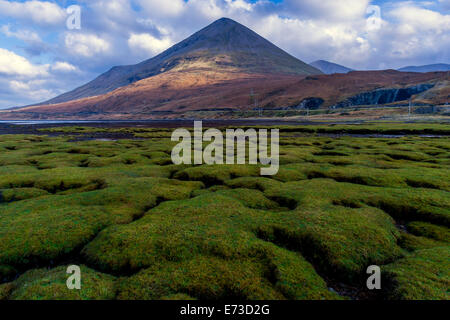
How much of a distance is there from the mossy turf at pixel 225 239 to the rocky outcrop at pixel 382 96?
605 feet

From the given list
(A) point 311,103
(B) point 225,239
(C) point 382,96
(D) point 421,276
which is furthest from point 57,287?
(C) point 382,96

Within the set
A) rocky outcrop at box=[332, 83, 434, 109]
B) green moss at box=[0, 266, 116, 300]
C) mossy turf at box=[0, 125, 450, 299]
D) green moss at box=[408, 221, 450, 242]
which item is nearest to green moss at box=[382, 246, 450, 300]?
mossy turf at box=[0, 125, 450, 299]

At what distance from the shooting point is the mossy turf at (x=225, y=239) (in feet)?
22.4

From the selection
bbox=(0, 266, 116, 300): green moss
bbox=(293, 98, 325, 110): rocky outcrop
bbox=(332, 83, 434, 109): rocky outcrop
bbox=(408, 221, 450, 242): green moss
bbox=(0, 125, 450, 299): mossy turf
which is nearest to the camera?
bbox=(0, 266, 116, 300): green moss

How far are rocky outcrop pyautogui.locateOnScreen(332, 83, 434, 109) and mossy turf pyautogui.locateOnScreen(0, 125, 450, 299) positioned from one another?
184446 millimetres

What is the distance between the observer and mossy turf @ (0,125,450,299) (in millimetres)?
6836

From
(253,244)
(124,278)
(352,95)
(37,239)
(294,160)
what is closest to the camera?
(124,278)

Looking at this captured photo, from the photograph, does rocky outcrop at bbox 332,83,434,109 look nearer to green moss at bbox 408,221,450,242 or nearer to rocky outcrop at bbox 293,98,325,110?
rocky outcrop at bbox 293,98,325,110

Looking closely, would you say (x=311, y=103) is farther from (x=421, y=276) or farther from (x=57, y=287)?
(x=57, y=287)

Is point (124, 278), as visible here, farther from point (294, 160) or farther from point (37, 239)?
point (294, 160)

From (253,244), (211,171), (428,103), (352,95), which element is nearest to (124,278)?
(253,244)
